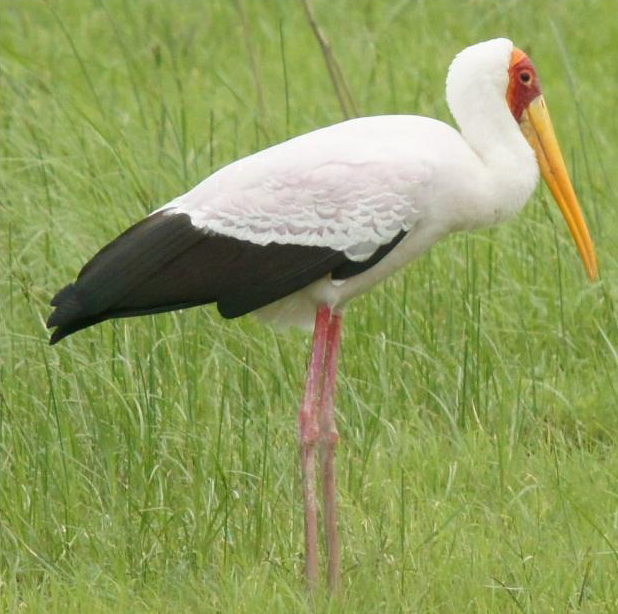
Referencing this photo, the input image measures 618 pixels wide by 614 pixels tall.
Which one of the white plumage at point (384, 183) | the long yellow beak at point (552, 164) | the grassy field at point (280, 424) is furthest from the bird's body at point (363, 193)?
the grassy field at point (280, 424)

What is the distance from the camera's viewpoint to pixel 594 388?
5.17m

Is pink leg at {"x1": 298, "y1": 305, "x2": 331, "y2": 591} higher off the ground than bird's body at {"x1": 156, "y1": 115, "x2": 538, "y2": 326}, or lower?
lower

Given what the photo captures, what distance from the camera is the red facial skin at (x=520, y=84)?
14.3 feet

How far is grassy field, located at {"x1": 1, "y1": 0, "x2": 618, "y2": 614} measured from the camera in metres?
4.09

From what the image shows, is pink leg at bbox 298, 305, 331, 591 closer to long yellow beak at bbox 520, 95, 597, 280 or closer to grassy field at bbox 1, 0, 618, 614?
grassy field at bbox 1, 0, 618, 614

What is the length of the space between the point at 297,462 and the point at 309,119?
2617 mm

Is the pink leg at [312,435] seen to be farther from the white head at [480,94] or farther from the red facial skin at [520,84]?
the red facial skin at [520,84]

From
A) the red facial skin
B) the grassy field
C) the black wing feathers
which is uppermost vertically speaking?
the red facial skin

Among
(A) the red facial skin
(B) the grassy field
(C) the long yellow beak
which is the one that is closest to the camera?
(B) the grassy field

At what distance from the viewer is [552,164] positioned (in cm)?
453

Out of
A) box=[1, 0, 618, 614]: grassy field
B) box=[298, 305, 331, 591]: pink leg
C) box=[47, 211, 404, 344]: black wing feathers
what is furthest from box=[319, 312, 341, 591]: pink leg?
box=[47, 211, 404, 344]: black wing feathers

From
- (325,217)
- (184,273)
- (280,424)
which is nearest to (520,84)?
(325,217)

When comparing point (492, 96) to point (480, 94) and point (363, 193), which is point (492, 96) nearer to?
point (480, 94)

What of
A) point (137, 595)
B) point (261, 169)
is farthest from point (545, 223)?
point (137, 595)
